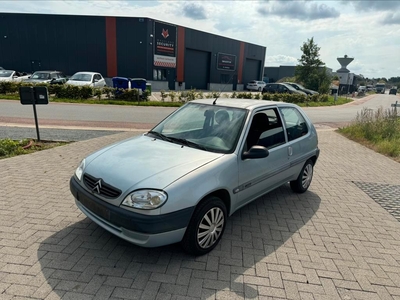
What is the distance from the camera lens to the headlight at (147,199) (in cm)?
253

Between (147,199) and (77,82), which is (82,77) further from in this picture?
(147,199)

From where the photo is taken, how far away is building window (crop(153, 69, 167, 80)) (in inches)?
1284

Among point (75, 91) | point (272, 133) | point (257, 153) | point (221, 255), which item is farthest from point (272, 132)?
point (75, 91)

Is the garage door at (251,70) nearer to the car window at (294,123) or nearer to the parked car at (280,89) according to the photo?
the parked car at (280,89)

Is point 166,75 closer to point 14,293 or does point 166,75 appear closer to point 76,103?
point 76,103

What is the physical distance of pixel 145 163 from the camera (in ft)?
9.51

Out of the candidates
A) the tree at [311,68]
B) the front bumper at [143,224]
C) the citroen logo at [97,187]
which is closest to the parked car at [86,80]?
the citroen logo at [97,187]

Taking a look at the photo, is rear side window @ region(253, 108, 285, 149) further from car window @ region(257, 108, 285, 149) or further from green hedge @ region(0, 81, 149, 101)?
green hedge @ region(0, 81, 149, 101)

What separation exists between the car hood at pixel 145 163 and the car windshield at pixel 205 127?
0.17 m

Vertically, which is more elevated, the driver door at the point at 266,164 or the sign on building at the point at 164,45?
the sign on building at the point at 164,45

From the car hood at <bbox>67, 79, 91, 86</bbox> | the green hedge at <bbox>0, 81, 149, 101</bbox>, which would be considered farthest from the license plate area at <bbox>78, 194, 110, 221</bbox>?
the car hood at <bbox>67, 79, 91, 86</bbox>

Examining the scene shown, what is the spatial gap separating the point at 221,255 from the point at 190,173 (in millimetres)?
1052

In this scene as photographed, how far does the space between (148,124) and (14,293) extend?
929cm

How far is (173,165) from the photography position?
284 cm
